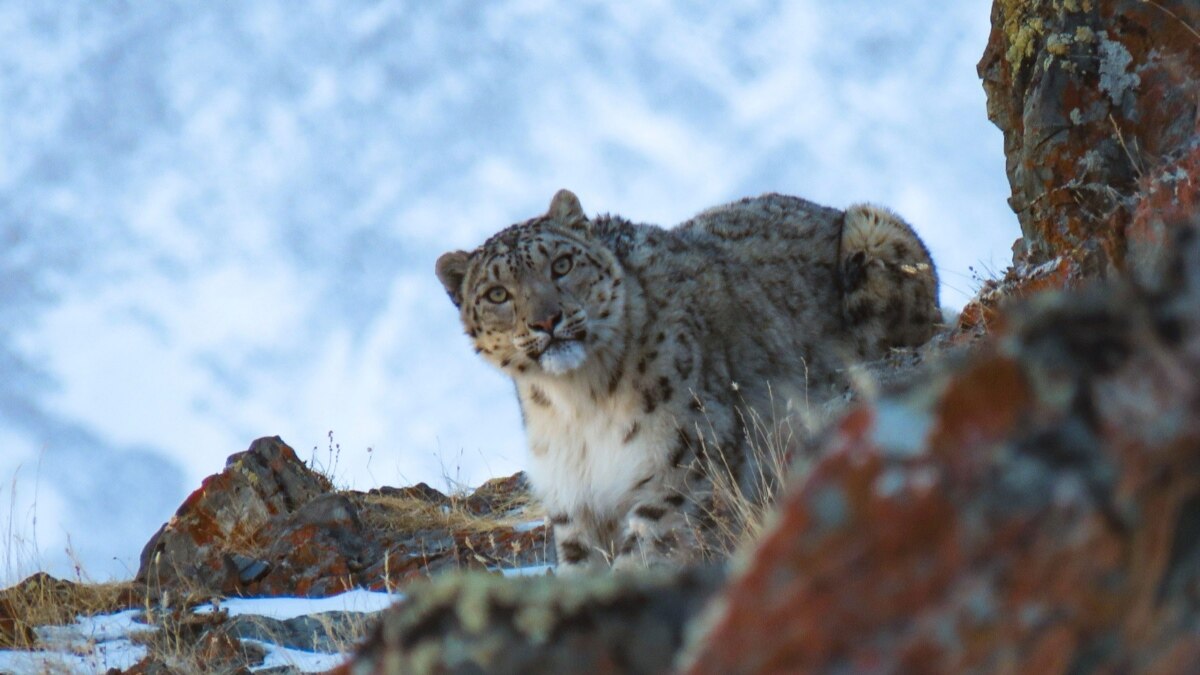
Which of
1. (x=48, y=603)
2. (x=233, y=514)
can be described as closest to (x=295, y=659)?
(x=48, y=603)

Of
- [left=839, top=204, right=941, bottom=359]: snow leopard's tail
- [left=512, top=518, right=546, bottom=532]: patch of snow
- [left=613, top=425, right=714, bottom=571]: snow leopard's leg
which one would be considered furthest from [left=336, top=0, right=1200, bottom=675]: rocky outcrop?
[left=512, top=518, right=546, bottom=532]: patch of snow

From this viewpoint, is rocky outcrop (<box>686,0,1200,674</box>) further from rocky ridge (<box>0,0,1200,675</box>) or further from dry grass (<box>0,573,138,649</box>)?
dry grass (<box>0,573,138,649</box>)

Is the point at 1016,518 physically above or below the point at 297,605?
below

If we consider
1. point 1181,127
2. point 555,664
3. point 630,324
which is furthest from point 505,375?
point 555,664

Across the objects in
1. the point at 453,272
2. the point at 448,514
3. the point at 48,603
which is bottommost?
the point at 48,603

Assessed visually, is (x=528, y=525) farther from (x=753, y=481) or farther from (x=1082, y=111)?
(x=1082, y=111)

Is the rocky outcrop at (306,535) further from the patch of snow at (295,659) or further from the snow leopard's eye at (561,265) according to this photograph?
the snow leopard's eye at (561,265)
